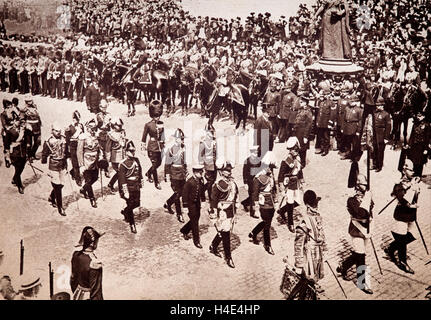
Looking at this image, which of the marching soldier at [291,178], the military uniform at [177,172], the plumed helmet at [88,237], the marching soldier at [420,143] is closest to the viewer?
the plumed helmet at [88,237]

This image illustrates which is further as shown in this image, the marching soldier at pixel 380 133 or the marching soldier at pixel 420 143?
the marching soldier at pixel 380 133

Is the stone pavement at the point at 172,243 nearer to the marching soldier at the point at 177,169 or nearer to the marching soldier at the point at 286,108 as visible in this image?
the marching soldier at the point at 177,169

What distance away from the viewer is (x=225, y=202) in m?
8.70

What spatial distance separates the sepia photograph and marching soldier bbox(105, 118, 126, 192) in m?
0.03

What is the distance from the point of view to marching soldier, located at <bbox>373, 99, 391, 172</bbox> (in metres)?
10.1

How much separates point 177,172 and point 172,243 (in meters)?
1.34

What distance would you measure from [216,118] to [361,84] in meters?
3.25

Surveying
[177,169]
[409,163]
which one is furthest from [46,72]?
[409,163]

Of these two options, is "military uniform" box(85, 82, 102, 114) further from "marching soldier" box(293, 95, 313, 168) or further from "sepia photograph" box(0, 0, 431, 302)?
"marching soldier" box(293, 95, 313, 168)

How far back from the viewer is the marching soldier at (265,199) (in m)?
8.82

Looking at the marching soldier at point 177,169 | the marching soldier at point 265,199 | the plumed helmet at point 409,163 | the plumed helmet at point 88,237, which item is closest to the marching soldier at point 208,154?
the marching soldier at point 177,169

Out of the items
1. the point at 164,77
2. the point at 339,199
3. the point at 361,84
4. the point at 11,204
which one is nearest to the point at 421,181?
the point at 339,199

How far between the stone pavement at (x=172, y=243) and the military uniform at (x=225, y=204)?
559 mm

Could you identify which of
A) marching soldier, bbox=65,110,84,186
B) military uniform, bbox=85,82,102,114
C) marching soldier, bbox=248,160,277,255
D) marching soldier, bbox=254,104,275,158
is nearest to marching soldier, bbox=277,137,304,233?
marching soldier, bbox=248,160,277,255
